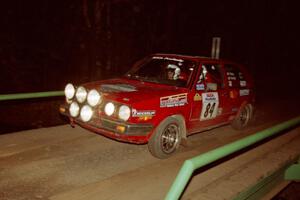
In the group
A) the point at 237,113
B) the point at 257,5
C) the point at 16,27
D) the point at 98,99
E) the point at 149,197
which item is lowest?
the point at 149,197

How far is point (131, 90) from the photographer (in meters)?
5.85

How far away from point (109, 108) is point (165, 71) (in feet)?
6.11

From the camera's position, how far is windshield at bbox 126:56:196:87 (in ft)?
20.8

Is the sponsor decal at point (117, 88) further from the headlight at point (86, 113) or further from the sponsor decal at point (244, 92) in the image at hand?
the sponsor decal at point (244, 92)

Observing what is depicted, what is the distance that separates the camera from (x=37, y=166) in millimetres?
5145

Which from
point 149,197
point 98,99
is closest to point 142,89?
point 98,99

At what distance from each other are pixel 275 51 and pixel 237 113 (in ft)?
97.7

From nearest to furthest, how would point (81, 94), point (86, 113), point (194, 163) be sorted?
point (194, 163) → point (86, 113) → point (81, 94)

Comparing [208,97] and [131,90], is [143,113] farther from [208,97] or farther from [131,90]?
[208,97]

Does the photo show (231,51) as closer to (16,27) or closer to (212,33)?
(212,33)

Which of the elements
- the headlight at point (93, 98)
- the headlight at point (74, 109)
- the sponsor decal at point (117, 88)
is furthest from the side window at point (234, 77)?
the headlight at point (74, 109)

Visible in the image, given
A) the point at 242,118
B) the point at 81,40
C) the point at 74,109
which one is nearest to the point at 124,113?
the point at 74,109

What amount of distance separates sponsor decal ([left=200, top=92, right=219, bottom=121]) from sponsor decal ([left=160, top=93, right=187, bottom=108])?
62cm

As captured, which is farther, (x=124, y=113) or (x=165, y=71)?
(x=165, y=71)
